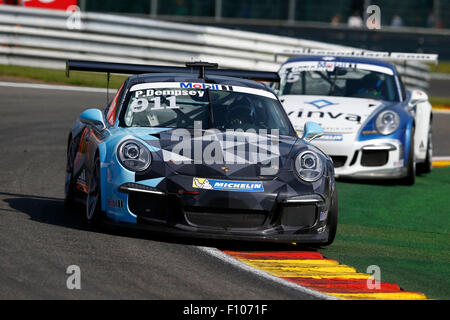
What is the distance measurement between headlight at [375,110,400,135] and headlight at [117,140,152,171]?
179 inches

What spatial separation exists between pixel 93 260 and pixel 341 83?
20.9 ft

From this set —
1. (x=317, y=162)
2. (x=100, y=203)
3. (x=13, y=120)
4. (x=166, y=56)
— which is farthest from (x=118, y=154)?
(x=166, y=56)

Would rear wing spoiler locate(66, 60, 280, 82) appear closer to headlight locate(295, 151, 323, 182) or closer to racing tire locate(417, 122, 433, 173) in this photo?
headlight locate(295, 151, 323, 182)

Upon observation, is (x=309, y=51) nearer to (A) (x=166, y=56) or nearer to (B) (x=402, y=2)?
(A) (x=166, y=56)

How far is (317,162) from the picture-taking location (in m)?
6.97

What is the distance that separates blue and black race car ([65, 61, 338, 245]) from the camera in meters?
6.57

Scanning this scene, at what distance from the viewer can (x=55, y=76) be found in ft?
57.2

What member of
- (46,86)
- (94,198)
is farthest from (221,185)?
(46,86)

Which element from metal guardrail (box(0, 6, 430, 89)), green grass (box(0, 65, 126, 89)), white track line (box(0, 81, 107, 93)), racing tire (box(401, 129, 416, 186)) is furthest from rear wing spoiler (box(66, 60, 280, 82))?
metal guardrail (box(0, 6, 430, 89))

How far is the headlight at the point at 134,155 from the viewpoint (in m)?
6.70

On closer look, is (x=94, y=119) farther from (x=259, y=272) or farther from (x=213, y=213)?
(x=259, y=272)

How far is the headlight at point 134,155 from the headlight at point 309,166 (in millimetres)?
1023

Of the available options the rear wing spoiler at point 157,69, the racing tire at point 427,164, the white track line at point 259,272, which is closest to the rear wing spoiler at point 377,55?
the racing tire at point 427,164
